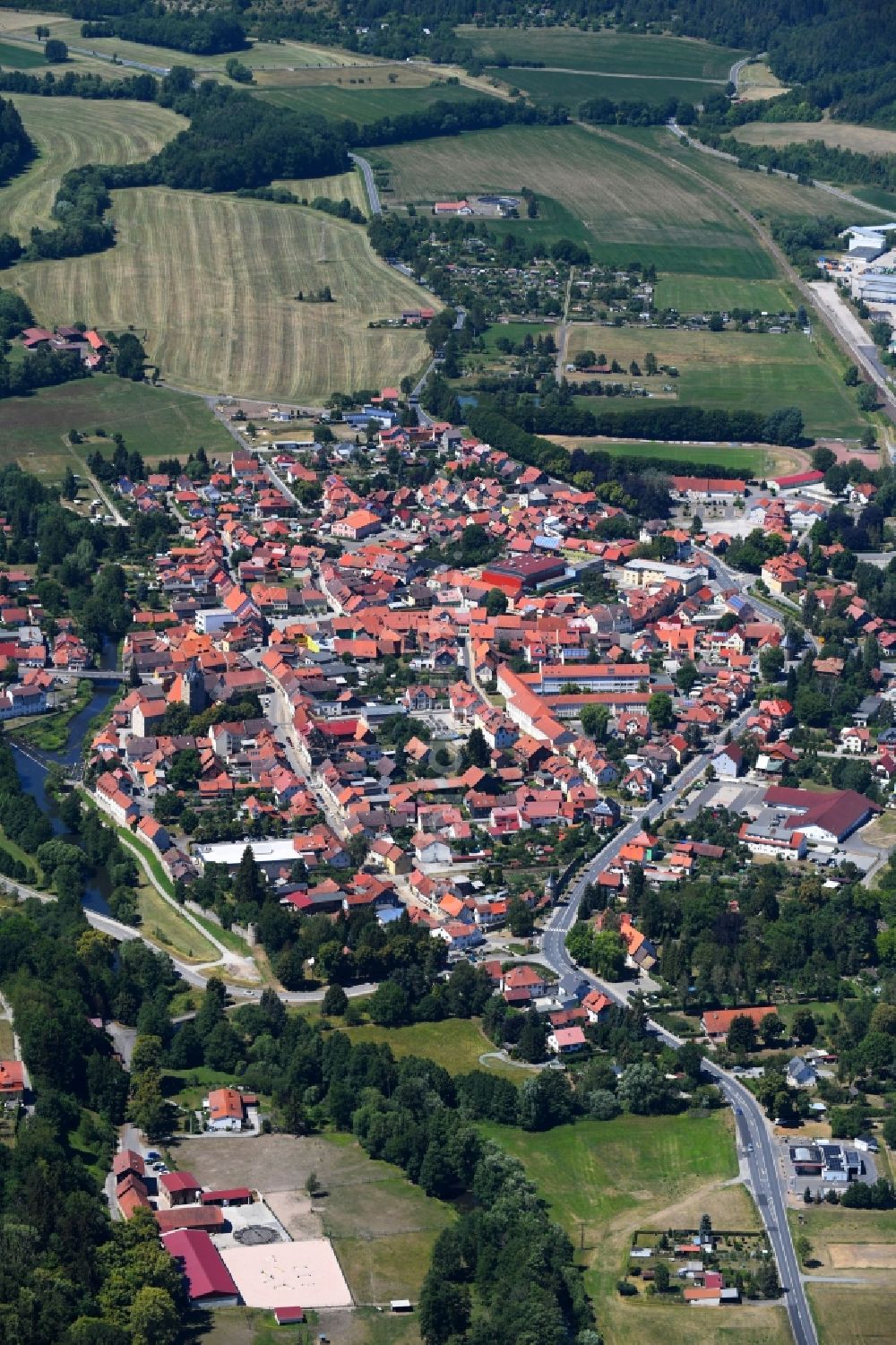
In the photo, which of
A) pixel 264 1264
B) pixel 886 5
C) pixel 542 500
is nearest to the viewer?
pixel 264 1264

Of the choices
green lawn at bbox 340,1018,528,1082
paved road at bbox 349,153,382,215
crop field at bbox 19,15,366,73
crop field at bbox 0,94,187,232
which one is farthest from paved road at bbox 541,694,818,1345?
crop field at bbox 19,15,366,73

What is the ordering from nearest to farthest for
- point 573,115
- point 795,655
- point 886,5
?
point 795,655 → point 573,115 → point 886,5

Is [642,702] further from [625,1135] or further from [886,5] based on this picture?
[886,5]

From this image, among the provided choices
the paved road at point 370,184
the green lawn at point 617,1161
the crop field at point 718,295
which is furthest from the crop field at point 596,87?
the green lawn at point 617,1161

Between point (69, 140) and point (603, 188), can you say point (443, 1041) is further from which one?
point (69, 140)

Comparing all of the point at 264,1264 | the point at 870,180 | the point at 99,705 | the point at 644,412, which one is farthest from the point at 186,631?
the point at 870,180

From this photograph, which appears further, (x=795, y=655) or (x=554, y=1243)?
(x=795, y=655)

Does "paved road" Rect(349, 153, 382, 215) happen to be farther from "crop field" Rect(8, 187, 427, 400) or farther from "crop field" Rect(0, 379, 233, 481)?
"crop field" Rect(0, 379, 233, 481)

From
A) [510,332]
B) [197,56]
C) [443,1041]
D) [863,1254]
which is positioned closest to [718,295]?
[510,332]
